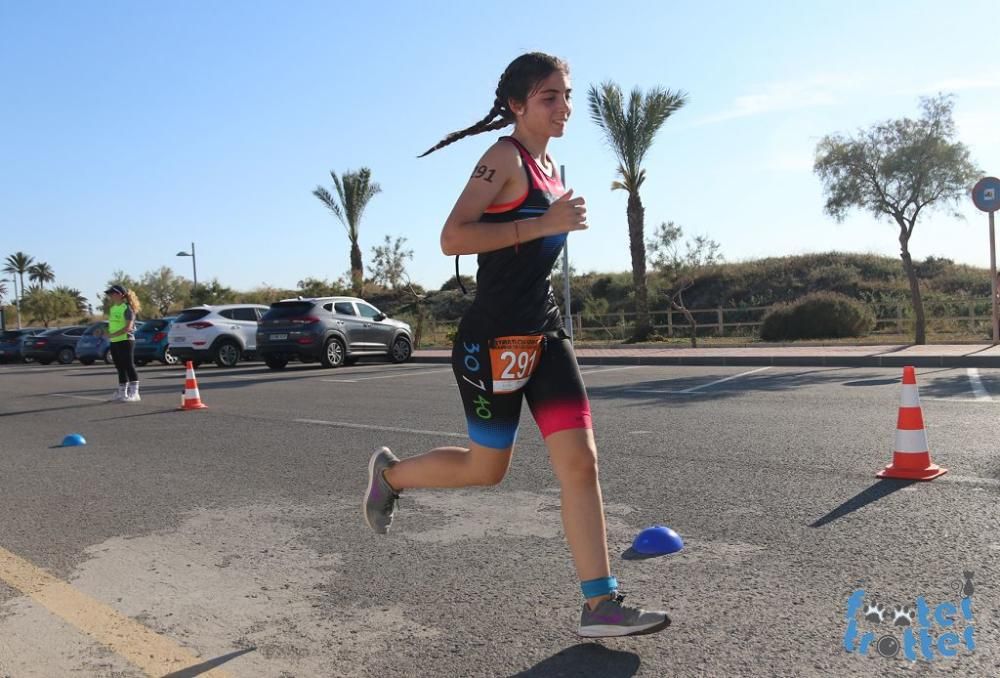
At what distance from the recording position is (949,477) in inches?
212

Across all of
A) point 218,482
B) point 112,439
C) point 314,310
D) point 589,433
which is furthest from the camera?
point 314,310

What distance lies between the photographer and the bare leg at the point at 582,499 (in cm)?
297

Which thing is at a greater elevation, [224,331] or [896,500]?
[224,331]

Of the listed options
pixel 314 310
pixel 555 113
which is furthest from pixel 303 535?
pixel 314 310

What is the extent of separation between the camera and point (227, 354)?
73.5 feet

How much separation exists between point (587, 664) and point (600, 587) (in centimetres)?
25

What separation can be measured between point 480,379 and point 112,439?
697 cm

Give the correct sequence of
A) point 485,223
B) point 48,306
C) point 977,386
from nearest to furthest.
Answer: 1. point 485,223
2. point 977,386
3. point 48,306

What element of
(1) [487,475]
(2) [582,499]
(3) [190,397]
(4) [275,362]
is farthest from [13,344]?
(2) [582,499]

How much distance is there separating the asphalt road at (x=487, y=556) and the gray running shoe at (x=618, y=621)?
8 centimetres

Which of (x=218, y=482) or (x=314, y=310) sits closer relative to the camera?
(x=218, y=482)

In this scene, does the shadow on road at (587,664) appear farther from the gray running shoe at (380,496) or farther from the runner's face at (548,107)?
the runner's face at (548,107)

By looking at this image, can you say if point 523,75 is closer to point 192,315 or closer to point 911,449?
point 911,449

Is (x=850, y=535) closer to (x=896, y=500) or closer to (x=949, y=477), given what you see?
(x=896, y=500)
